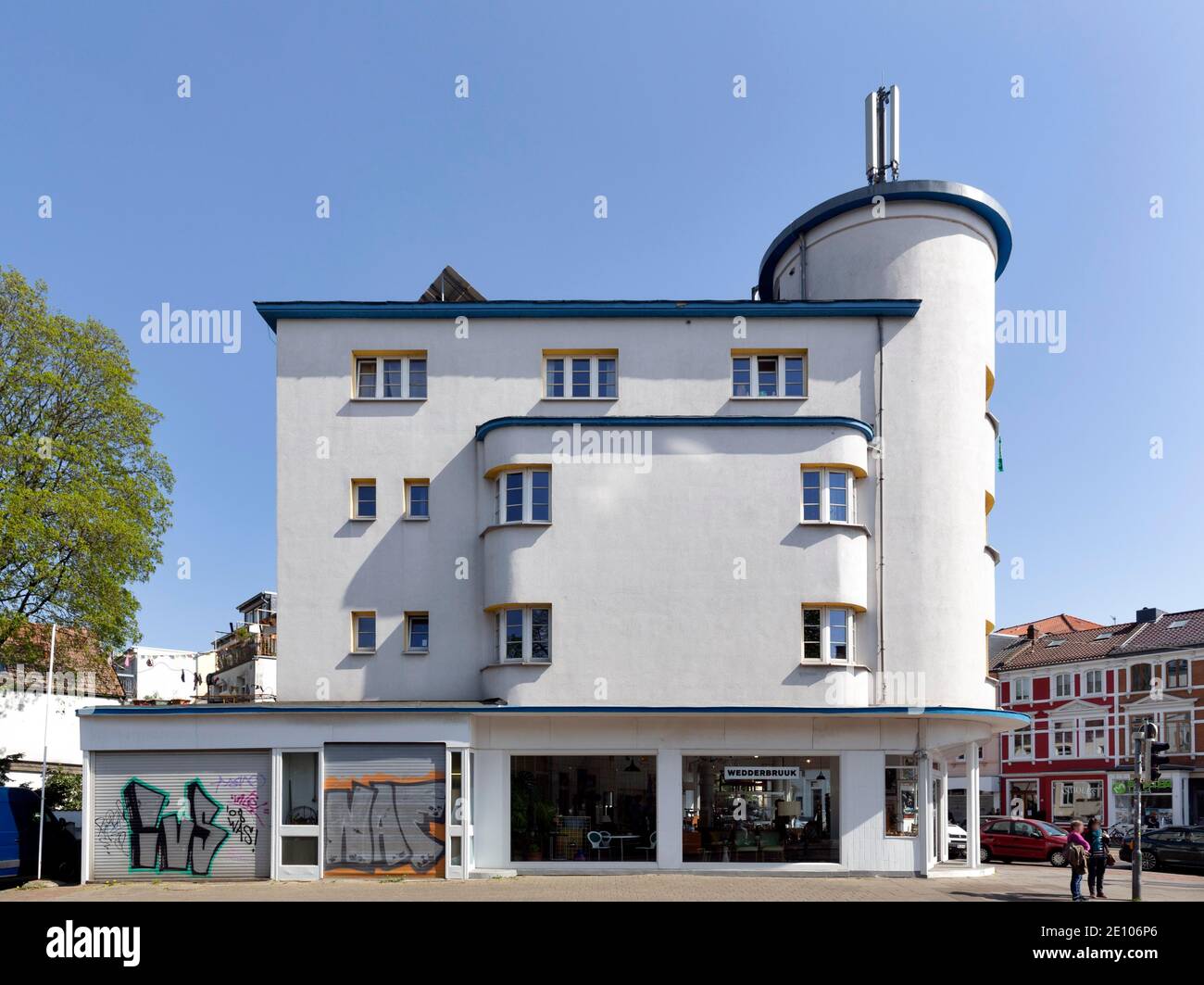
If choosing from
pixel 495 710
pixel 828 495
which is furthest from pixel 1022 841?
pixel 495 710

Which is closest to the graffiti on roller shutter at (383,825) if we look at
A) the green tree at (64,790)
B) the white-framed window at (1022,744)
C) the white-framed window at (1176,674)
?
the green tree at (64,790)

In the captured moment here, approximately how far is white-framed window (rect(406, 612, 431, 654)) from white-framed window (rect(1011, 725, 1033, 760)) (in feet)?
190

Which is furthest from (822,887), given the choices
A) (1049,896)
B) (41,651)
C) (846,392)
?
(41,651)

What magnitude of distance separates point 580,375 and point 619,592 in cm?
598

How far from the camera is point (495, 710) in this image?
26719 millimetres

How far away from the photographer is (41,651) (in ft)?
118

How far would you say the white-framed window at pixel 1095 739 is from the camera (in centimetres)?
7094

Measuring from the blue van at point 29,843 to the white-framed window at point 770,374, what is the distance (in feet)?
64.3

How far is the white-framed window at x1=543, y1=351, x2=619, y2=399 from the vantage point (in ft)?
98.1

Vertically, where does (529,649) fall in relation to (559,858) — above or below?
above

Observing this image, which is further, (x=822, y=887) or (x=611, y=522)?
(x=611, y=522)

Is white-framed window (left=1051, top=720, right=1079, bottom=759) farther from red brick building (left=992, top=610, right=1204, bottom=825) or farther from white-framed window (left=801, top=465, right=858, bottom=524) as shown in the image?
white-framed window (left=801, top=465, right=858, bottom=524)
